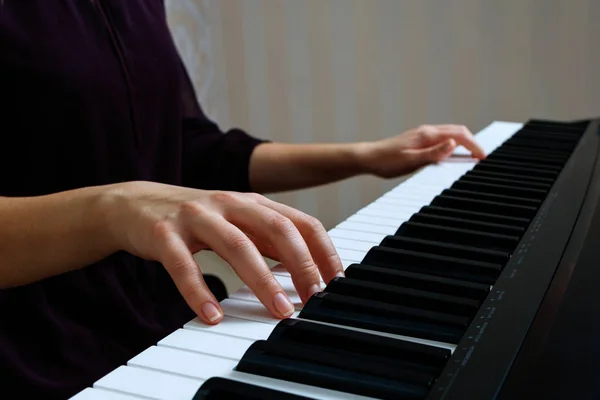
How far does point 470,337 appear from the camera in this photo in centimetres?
47

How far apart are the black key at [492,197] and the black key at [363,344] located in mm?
390

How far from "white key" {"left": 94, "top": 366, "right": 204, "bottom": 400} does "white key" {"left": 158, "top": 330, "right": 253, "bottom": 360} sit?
4cm

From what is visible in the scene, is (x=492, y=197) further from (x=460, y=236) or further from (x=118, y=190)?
(x=118, y=190)

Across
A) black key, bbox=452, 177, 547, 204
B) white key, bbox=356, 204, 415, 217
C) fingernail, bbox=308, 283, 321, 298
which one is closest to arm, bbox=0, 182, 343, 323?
fingernail, bbox=308, 283, 321, 298

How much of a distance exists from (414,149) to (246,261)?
64 centimetres

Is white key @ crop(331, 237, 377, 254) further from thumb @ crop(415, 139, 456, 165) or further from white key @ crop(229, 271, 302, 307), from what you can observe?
thumb @ crop(415, 139, 456, 165)

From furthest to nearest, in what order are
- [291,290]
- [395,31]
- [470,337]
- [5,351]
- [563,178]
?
1. [395,31]
2. [563,178]
3. [5,351]
4. [291,290]
5. [470,337]

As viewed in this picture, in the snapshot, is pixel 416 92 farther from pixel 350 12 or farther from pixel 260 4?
pixel 260 4

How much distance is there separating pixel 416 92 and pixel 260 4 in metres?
0.52

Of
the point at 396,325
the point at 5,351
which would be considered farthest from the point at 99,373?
the point at 396,325

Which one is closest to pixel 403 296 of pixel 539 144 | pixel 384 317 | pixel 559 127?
pixel 384 317

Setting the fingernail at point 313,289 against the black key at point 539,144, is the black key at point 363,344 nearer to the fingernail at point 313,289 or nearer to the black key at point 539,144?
the fingernail at point 313,289

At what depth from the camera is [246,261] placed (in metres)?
0.52

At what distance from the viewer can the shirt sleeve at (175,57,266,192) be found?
117cm
